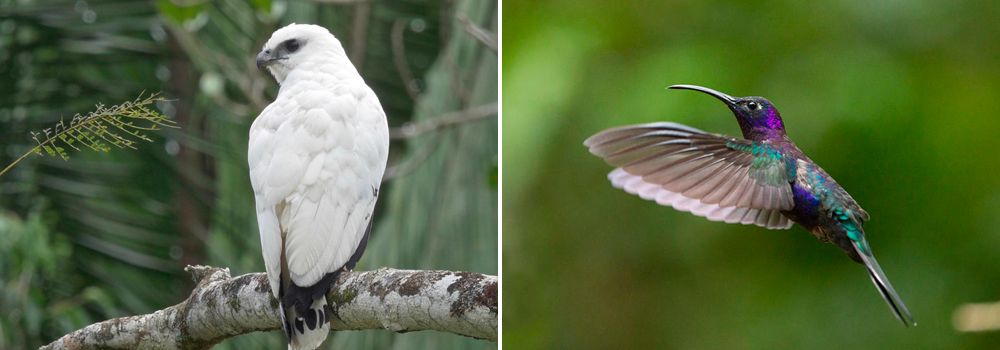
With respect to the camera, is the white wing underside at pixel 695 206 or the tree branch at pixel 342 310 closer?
the white wing underside at pixel 695 206

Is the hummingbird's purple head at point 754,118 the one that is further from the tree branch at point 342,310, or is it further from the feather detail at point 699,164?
the tree branch at point 342,310

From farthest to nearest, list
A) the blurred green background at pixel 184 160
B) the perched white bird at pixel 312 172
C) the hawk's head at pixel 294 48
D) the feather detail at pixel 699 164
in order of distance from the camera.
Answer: the blurred green background at pixel 184 160 → the hawk's head at pixel 294 48 → the perched white bird at pixel 312 172 → the feather detail at pixel 699 164

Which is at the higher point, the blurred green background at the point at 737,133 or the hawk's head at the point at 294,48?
the hawk's head at the point at 294,48

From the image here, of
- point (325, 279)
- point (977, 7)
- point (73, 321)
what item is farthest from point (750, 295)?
point (73, 321)

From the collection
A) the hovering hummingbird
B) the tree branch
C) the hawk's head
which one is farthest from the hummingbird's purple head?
the hawk's head

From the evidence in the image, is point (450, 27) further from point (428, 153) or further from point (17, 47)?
point (17, 47)

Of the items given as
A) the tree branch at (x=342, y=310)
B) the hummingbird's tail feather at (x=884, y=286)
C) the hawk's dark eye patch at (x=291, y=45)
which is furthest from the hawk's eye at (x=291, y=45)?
the hummingbird's tail feather at (x=884, y=286)
